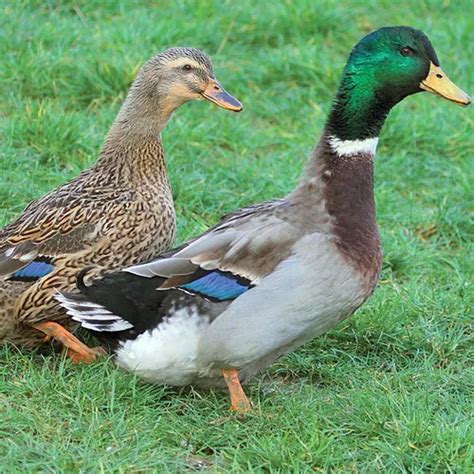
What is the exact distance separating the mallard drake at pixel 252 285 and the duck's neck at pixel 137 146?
570mm

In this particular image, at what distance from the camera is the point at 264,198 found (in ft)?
21.2

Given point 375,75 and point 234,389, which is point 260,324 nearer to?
point 234,389

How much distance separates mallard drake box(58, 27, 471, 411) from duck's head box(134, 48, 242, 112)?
823mm

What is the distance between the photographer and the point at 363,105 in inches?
191

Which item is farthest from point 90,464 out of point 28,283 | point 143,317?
point 28,283

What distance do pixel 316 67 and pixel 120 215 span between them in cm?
319

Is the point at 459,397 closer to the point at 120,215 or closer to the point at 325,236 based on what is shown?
the point at 325,236

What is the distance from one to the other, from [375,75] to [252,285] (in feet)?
3.25

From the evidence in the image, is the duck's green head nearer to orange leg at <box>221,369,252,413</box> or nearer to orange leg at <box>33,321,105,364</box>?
orange leg at <box>221,369,252,413</box>

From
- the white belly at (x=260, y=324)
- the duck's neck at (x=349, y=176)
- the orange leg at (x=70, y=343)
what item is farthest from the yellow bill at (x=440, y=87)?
the orange leg at (x=70, y=343)

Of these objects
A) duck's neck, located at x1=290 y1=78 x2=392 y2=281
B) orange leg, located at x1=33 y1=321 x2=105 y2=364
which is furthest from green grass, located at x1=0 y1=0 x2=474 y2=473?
duck's neck, located at x1=290 y1=78 x2=392 y2=281

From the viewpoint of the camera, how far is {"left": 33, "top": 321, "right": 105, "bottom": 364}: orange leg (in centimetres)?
477

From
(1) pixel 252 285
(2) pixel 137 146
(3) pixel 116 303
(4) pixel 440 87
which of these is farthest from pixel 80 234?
(4) pixel 440 87

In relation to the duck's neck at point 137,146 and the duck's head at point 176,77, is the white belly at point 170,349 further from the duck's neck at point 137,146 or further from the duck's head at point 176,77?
the duck's head at point 176,77
